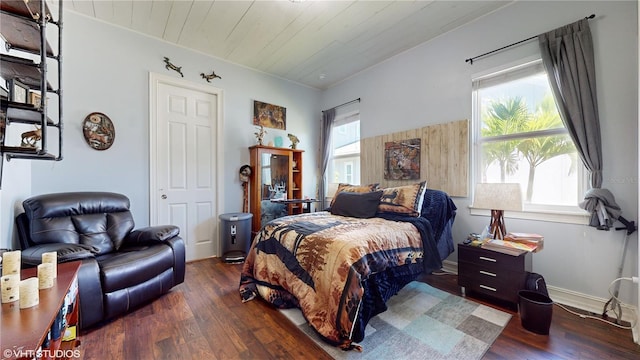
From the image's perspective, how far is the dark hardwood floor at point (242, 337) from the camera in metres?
1.50

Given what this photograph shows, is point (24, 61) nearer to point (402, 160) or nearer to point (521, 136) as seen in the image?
point (402, 160)

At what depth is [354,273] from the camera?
1.55 m

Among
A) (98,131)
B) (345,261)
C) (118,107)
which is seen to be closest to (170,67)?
(118,107)

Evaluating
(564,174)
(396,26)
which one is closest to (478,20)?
(396,26)

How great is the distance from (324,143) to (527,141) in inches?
114

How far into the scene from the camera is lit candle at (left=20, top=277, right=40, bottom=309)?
0.91 m

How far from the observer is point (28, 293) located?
925 millimetres

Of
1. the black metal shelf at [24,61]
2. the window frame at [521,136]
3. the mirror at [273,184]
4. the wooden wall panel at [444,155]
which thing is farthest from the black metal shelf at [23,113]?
the window frame at [521,136]

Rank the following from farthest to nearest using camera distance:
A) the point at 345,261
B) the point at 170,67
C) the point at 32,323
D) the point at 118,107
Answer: the point at 170,67 < the point at 118,107 < the point at 345,261 < the point at 32,323

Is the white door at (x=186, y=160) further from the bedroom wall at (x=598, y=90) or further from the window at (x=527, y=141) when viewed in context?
the window at (x=527, y=141)

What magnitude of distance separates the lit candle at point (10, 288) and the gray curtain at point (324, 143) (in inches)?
149

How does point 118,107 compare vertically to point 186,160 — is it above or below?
above

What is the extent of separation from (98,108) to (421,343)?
3821 millimetres

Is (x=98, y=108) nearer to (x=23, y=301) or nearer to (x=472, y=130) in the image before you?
(x=23, y=301)
